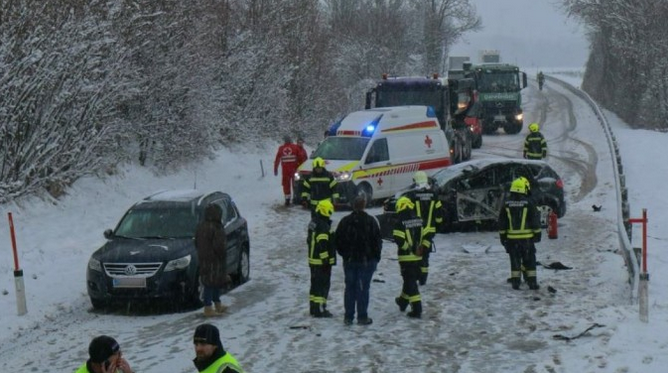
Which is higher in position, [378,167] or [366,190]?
[378,167]

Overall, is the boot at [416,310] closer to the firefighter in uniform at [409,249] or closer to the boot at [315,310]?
the firefighter in uniform at [409,249]

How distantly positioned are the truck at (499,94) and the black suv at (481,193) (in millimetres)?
22789

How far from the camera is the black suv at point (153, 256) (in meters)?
12.4

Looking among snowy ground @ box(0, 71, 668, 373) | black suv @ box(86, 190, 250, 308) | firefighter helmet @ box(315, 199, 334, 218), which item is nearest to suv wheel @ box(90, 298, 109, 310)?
black suv @ box(86, 190, 250, 308)

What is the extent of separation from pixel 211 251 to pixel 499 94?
31444mm

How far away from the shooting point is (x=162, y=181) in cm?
2519

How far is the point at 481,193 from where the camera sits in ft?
61.7

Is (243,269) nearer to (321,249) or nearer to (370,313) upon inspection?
(370,313)

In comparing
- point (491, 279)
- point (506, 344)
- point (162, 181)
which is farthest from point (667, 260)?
point (162, 181)

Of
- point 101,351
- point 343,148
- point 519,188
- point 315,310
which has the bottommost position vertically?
point 315,310

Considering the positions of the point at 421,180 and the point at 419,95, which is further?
the point at 419,95

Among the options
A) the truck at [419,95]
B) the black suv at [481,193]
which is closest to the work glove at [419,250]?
the black suv at [481,193]

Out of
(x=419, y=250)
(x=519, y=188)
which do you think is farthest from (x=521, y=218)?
(x=419, y=250)

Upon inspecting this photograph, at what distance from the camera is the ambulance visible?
72.4ft
